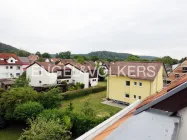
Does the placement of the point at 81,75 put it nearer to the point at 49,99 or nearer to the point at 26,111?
the point at 49,99

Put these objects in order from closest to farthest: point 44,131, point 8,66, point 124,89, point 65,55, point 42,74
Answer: point 44,131 < point 124,89 < point 42,74 < point 8,66 < point 65,55

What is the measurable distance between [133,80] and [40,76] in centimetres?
2005

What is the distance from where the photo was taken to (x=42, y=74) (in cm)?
3322

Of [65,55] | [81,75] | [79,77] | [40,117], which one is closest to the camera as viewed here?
[40,117]

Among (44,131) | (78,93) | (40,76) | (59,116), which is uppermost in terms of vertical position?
(40,76)

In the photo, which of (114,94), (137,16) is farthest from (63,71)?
(137,16)

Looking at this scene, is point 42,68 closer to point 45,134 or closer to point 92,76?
point 92,76

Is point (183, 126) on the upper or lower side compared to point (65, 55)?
lower

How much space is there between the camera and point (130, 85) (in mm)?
23375

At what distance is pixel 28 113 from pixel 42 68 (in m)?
19.7

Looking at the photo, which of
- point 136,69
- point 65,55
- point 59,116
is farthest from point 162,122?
point 65,55

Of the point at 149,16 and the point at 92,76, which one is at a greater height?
the point at 149,16

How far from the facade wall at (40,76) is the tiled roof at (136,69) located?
13.4 m

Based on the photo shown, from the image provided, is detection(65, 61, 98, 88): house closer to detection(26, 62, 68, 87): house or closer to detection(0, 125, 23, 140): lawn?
detection(26, 62, 68, 87): house
